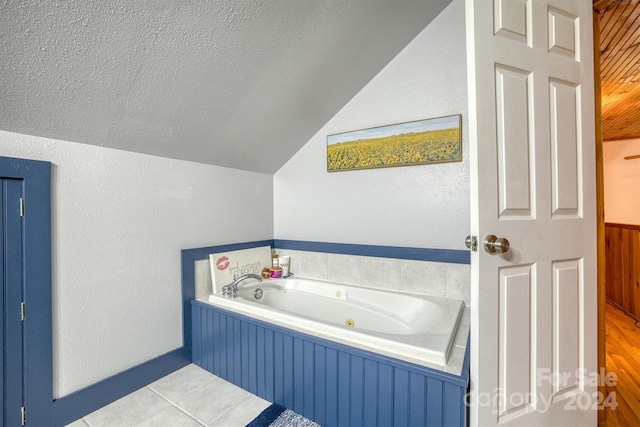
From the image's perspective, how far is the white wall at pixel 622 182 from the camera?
3277 millimetres

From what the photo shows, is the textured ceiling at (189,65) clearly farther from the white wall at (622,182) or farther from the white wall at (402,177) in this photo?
the white wall at (622,182)

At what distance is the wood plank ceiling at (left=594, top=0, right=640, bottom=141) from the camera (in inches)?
52.2

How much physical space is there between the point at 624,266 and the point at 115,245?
487 cm

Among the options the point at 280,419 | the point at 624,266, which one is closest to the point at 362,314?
the point at 280,419

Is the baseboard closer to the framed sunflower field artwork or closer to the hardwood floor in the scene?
the framed sunflower field artwork

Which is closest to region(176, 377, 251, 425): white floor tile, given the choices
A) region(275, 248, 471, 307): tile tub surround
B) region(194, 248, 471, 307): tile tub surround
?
region(194, 248, 471, 307): tile tub surround

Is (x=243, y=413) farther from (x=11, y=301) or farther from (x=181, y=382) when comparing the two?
(x=11, y=301)

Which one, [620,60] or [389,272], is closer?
[620,60]

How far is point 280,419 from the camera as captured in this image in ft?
4.61

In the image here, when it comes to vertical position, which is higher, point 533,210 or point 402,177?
point 402,177

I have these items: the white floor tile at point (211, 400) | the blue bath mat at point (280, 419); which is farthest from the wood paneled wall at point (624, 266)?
the white floor tile at point (211, 400)

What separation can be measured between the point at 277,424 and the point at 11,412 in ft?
4.02

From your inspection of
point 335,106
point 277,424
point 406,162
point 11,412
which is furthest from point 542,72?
point 11,412

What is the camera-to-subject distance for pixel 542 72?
3.71 feet
